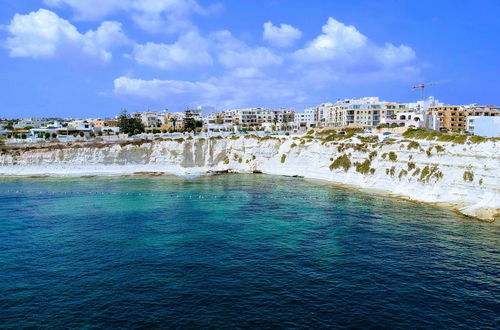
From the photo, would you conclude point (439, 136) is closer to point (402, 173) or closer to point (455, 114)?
point (402, 173)

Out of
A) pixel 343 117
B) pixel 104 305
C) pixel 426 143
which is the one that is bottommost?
pixel 104 305

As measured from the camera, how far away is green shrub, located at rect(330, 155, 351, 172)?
64625mm

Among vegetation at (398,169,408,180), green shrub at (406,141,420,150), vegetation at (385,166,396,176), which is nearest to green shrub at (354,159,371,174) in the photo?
vegetation at (385,166,396,176)

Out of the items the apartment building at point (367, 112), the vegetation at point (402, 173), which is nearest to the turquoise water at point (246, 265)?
the vegetation at point (402, 173)

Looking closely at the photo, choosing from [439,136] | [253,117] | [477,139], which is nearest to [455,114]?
[439,136]

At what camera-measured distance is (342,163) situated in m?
A: 65.5

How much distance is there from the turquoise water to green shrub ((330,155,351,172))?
55.1 ft

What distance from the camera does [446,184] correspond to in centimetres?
4819

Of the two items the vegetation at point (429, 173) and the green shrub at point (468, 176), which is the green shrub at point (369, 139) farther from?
the green shrub at point (468, 176)

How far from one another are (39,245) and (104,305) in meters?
13.6

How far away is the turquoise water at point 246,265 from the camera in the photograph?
2077cm

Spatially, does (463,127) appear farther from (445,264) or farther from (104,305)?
(104,305)

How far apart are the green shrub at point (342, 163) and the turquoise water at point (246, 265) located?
16793 mm

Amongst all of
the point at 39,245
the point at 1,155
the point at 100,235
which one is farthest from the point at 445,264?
the point at 1,155
